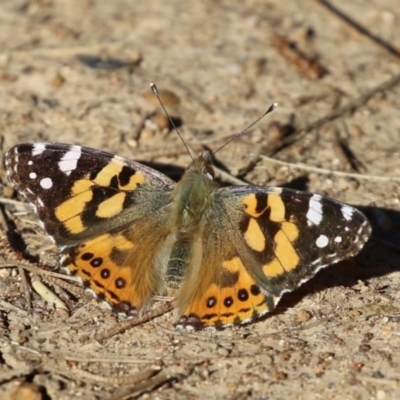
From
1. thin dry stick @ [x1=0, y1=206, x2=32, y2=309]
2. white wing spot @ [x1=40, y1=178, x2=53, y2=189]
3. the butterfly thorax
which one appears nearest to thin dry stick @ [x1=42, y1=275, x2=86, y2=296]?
thin dry stick @ [x1=0, y1=206, x2=32, y2=309]

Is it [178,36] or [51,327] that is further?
[178,36]

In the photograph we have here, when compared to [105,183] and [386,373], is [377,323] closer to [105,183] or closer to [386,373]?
[386,373]

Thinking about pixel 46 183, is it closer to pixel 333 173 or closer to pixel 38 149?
pixel 38 149

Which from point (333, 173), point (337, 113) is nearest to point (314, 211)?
point (333, 173)

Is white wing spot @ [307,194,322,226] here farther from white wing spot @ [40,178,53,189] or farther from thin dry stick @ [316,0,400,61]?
thin dry stick @ [316,0,400,61]

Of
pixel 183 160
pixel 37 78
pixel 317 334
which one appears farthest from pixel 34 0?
pixel 317 334
